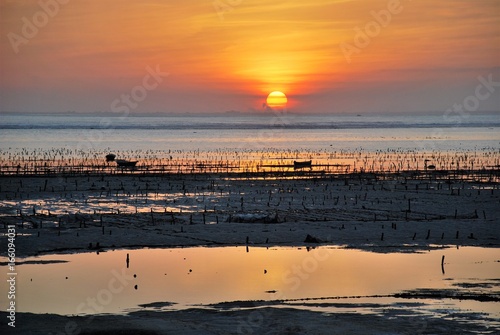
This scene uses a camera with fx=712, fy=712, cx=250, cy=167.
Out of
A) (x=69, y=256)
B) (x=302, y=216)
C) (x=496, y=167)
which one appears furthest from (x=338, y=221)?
(x=496, y=167)

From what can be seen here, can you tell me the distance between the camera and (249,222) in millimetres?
32125

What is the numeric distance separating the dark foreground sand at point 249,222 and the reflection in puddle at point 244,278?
3.88 ft

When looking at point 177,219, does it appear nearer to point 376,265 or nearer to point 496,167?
point 376,265

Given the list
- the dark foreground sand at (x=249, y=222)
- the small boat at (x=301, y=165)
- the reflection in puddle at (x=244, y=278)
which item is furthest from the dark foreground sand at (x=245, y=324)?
the small boat at (x=301, y=165)

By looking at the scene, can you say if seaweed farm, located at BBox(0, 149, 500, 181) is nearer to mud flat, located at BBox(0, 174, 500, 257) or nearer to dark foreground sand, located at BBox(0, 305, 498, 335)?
mud flat, located at BBox(0, 174, 500, 257)

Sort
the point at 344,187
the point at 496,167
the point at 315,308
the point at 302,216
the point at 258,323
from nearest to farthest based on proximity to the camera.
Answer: the point at 258,323
the point at 315,308
the point at 302,216
the point at 344,187
the point at 496,167

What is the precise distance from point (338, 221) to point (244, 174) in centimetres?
2194

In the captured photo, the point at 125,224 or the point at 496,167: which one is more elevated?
the point at 496,167

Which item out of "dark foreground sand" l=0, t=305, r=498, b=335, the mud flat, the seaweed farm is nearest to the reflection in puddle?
"dark foreground sand" l=0, t=305, r=498, b=335

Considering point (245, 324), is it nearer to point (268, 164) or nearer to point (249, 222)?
point (249, 222)

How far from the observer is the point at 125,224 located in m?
31.9

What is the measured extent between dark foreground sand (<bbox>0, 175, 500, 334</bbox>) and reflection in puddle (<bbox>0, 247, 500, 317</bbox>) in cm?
118

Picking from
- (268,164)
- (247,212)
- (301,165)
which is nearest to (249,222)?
(247,212)

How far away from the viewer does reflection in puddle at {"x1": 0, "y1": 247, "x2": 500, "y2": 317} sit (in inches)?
790
